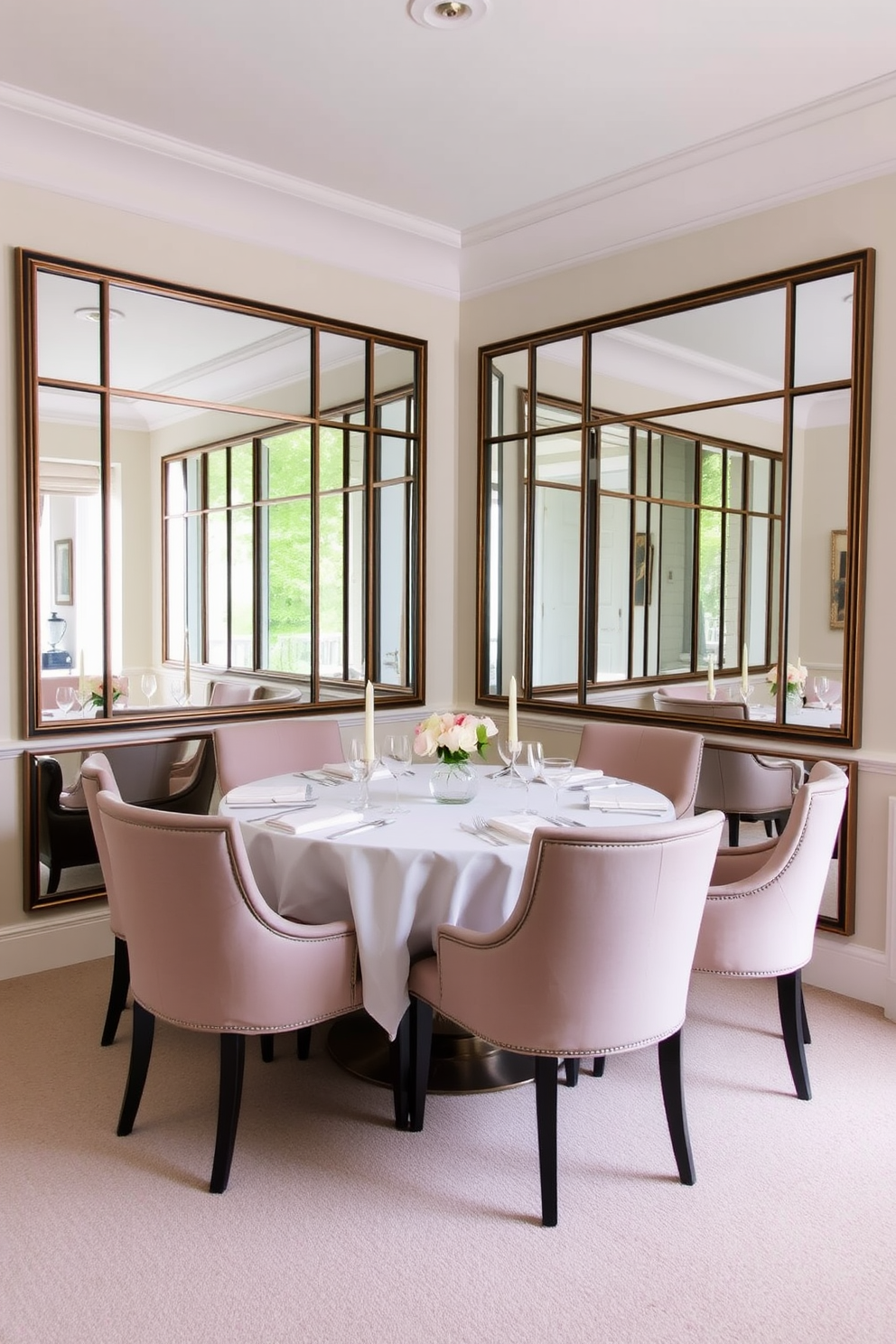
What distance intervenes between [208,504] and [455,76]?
178 centimetres

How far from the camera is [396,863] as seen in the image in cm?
235

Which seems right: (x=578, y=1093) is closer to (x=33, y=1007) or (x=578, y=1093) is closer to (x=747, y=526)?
(x=33, y=1007)

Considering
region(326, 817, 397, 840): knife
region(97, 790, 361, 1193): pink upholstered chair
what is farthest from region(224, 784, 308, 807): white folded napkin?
region(97, 790, 361, 1193): pink upholstered chair

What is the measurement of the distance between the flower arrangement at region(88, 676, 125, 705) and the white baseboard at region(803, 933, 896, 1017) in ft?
9.13

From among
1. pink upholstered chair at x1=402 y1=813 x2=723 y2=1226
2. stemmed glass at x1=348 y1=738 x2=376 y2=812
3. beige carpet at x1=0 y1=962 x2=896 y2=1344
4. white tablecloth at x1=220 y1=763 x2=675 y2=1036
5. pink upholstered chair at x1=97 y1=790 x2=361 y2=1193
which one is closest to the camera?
beige carpet at x1=0 y1=962 x2=896 y2=1344

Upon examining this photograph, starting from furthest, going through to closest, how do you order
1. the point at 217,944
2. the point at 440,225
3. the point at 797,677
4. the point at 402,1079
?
the point at 440,225 < the point at 797,677 < the point at 402,1079 < the point at 217,944

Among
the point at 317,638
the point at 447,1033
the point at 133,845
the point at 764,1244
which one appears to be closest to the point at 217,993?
the point at 133,845

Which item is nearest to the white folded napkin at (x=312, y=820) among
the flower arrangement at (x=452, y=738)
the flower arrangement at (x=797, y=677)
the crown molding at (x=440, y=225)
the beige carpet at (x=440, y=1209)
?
the flower arrangement at (x=452, y=738)

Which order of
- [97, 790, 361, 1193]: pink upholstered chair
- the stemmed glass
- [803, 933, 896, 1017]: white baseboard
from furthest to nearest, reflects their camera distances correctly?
[803, 933, 896, 1017]: white baseboard
the stemmed glass
[97, 790, 361, 1193]: pink upholstered chair

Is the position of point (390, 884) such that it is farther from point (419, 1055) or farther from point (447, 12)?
point (447, 12)

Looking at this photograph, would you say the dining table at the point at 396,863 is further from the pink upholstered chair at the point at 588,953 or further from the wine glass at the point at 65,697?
the wine glass at the point at 65,697

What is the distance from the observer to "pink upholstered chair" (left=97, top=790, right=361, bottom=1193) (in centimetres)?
212

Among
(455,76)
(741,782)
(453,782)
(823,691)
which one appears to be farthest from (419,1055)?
(455,76)

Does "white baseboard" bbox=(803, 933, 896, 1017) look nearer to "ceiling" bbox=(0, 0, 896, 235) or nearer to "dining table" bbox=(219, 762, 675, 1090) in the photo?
"dining table" bbox=(219, 762, 675, 1090)
